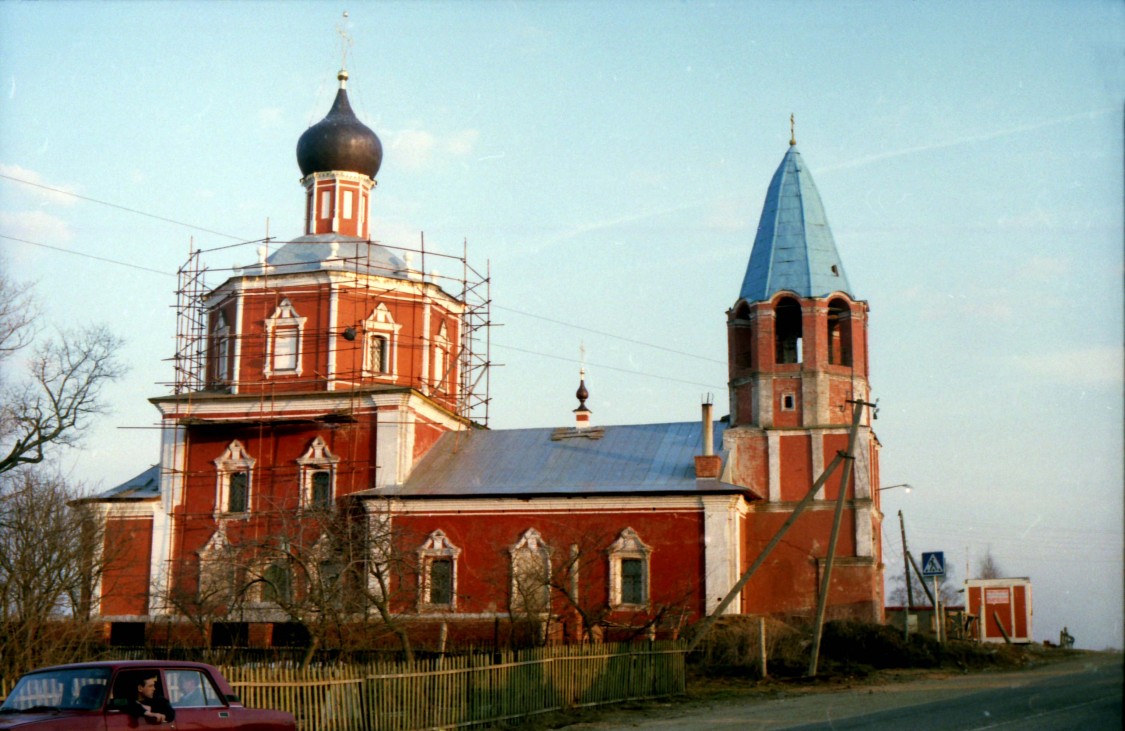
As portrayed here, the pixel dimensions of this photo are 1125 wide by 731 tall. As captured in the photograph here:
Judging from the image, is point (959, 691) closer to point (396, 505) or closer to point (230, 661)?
point (230, 661)

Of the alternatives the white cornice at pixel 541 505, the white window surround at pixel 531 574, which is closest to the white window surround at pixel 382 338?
the white cornice at pixel 541 505

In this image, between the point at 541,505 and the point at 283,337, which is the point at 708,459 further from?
the point at 283,337

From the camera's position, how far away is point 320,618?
72.7 feet

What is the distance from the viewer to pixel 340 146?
1549 inches

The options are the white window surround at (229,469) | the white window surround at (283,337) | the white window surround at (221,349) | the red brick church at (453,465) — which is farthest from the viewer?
the white window surround at (221,349)

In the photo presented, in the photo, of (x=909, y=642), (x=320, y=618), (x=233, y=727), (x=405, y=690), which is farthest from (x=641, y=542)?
(x=233, y=727)

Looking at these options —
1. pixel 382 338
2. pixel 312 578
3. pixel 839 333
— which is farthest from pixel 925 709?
pixel 382 338

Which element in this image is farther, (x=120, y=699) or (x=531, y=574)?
(x=531, y=574)

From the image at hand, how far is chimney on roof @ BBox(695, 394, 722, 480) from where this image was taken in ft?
108

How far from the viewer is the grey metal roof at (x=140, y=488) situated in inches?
1421

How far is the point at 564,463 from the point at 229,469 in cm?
935

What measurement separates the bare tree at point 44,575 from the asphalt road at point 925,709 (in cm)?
965

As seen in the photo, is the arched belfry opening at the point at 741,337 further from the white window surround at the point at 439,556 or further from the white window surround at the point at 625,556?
the white window surround at the point at 439,556

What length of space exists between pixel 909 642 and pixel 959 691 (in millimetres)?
6481
